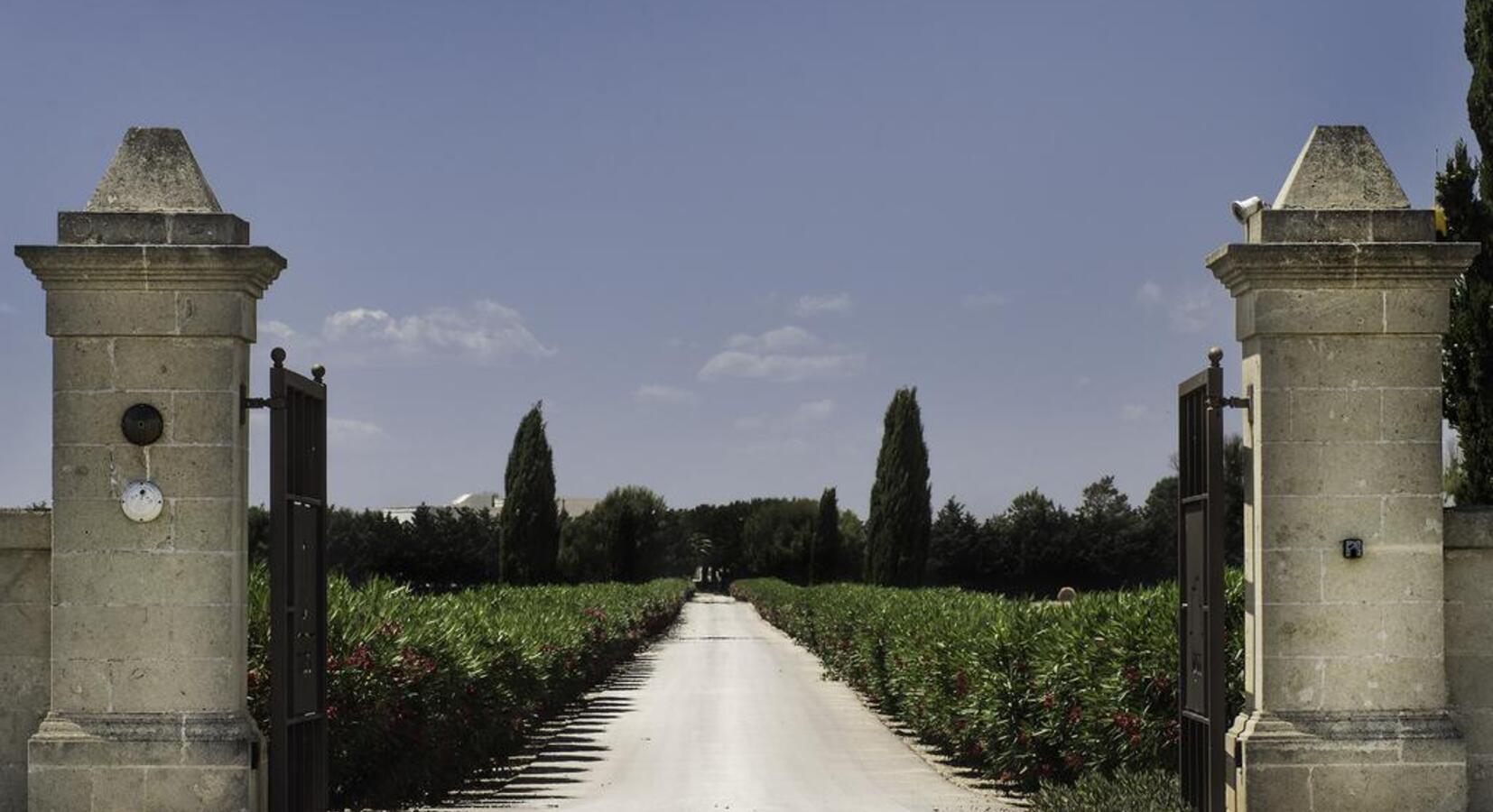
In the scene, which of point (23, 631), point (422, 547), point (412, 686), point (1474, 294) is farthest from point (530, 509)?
point (23, 631)

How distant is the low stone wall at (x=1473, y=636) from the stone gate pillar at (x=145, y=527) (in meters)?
6.89

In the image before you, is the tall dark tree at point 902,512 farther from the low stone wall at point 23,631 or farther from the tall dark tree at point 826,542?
the low stone wall at point 23,631

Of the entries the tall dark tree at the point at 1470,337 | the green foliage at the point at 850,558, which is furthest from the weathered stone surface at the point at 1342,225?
the green foliage at the point at 850,558

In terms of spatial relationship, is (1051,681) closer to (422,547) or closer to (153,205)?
(153,205)

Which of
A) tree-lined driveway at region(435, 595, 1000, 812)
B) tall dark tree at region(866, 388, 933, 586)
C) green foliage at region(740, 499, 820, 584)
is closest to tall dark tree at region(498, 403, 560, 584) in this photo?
tall dark tree at region(866, 388, 933, 586)

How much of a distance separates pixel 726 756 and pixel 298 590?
965 centimetres

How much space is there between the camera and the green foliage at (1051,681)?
43.9ft

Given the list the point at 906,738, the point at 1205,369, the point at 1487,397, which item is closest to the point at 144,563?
the point at 1205,369

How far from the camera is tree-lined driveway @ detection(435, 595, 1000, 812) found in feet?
50.4

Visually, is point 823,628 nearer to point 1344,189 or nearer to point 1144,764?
point 1144,764

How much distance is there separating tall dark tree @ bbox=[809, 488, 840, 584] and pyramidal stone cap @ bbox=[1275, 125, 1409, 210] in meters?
69.4

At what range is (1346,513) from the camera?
9.91m

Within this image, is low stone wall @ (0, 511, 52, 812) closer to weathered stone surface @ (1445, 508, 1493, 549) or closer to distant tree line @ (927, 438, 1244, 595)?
weathered stone surface @ (1445, 508, 1493, 549)

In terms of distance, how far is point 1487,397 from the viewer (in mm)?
14891
